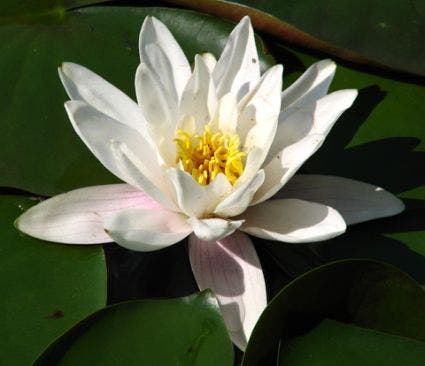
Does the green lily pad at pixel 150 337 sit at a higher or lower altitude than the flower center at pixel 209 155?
lower

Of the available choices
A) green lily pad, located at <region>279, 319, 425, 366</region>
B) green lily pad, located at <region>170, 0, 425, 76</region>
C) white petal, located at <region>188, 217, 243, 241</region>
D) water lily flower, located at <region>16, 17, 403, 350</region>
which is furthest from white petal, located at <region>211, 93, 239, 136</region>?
green lily pad, located at <region>279, 319, 425, 366</region>

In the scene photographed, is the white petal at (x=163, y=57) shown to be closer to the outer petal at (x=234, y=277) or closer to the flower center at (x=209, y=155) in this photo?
the flower center at (x=209, y=155)

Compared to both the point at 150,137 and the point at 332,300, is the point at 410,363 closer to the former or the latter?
the point at 332,300

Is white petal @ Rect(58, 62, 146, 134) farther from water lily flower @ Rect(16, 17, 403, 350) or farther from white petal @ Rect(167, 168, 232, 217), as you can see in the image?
white petal @ Rect(167, 168, 232, 217)

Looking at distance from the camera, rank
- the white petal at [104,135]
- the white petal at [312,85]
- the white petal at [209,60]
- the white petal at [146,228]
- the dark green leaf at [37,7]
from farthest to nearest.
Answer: the dark green leaf at [37,7], the white petal at [209,60], the white petal at [312,85], the white petal at [104,135], the white petal at [146,228]

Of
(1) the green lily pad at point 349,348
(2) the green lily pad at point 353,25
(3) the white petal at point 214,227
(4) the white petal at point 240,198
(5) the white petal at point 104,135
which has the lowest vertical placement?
(1) the green lily pad at point 349,348

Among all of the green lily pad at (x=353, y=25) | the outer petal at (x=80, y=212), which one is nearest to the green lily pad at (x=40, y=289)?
the outer petal at (x=80, y=212)

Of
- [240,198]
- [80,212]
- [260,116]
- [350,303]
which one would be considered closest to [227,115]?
[260,116]

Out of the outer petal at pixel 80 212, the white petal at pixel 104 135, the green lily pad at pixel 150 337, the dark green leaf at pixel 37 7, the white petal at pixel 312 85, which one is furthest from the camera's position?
the dark green leaf at pixel 37 7
